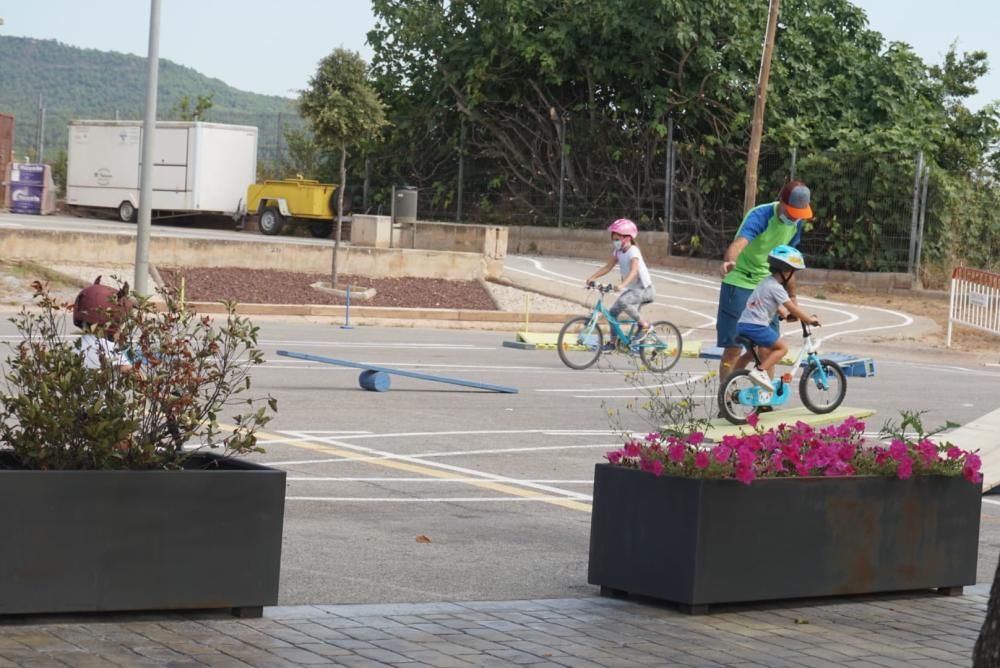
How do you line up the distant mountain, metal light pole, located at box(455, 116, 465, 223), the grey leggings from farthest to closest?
the distant mountain → metal light pole, located at box(455, 116, 465, 223) → the grey leggings

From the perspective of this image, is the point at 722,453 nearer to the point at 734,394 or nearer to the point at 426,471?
the point at 426,471

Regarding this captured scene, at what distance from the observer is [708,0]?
41.6m

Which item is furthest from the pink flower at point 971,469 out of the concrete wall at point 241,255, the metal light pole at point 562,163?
the metal light pole at point 562,163

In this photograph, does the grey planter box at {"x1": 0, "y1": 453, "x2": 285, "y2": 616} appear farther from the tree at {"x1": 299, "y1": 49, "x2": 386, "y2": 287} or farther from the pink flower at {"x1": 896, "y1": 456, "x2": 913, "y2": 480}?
the tree at {"x1": 299, "y1": 49, "x2": 386, "y2": 287}

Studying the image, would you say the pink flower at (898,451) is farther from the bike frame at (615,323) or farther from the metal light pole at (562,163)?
the metal light pole at (562,163)

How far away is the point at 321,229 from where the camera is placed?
45.5 meters

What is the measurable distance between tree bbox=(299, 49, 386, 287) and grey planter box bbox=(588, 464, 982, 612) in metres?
25.7

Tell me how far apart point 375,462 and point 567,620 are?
16.4 ft

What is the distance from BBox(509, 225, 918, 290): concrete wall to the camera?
38062 mm

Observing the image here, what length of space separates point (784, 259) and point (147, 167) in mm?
14010

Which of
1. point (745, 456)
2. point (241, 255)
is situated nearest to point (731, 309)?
point (745, 456)

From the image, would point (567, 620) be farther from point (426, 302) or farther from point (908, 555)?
point (426, 302)

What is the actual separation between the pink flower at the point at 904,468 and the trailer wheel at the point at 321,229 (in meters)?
38.2

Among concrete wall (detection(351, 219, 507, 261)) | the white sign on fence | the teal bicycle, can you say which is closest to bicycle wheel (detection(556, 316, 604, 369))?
the teal bicycle
